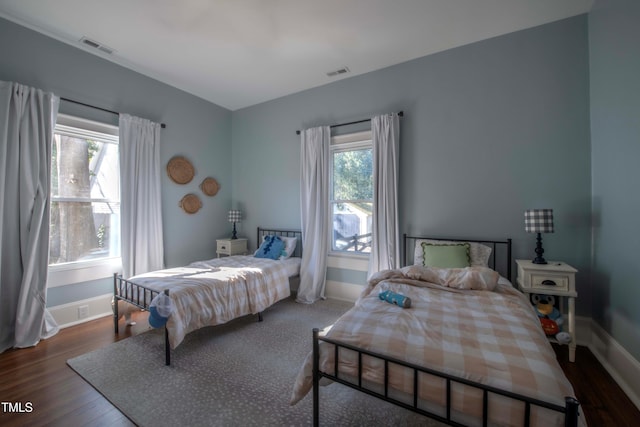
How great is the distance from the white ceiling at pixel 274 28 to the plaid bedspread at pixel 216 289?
8.39 ft

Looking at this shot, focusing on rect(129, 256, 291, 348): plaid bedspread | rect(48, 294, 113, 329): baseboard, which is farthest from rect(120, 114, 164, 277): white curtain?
rect(129, 256, 291, 348): plaid bedspread

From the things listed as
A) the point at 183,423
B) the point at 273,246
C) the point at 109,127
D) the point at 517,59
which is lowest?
the point at 183,423

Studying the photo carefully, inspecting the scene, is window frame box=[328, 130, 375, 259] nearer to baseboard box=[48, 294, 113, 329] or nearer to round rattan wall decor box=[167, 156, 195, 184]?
round rattan wall decor box=[167, 156, 195, 184]

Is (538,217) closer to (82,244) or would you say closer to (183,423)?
(183,423)

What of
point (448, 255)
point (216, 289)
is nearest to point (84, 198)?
point (216, 289)

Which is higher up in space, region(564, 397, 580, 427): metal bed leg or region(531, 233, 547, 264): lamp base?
region(531, 233, 547, 264): lamp base

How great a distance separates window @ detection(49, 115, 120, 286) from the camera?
9.92ft

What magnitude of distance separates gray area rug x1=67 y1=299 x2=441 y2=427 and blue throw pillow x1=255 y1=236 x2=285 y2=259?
1.11 m

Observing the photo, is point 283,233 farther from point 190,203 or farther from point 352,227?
point 190,203

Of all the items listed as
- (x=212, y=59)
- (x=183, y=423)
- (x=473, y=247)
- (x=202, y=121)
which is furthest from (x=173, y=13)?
(x=473, y=247)

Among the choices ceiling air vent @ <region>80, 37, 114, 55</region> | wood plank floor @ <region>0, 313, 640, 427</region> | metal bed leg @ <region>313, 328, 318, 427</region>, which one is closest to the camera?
metal bed leg @ <region>313, 328, 318, 427</region>

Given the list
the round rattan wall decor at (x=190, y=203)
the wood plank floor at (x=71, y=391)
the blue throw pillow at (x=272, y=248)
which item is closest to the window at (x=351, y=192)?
the blue throw pillow at (x=272, y=248)

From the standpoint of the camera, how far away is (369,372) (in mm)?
1369

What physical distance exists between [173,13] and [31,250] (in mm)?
2666
